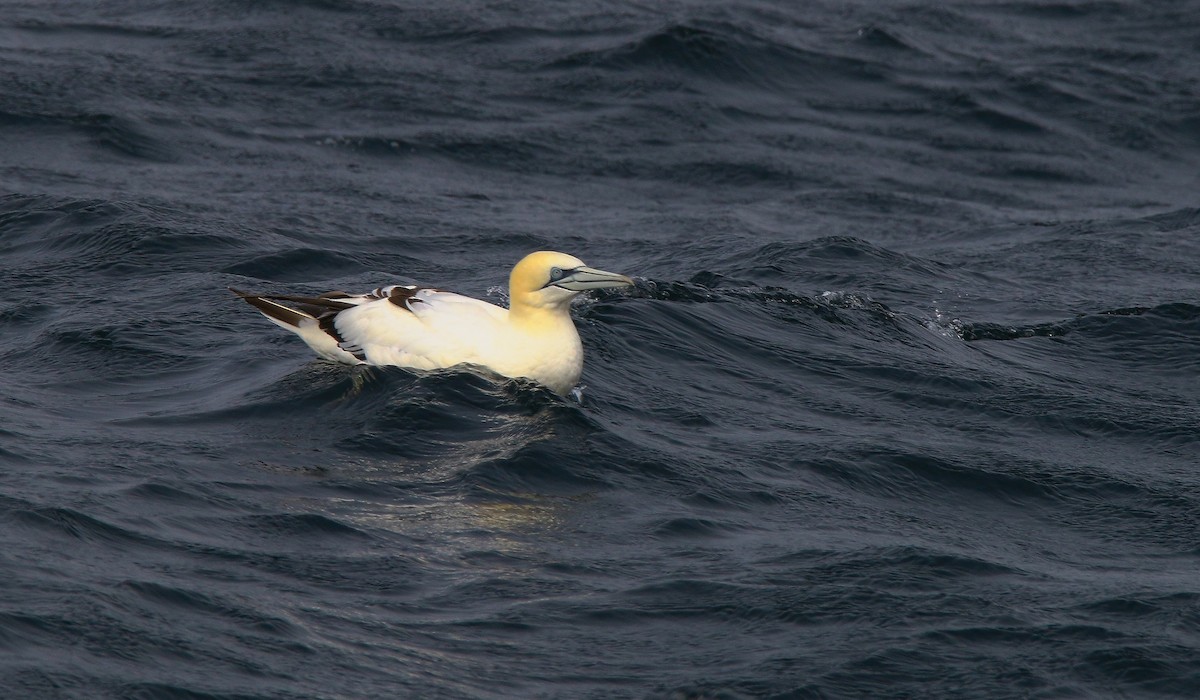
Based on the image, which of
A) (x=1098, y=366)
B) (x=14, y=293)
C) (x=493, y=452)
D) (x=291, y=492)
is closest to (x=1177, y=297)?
(x=1098, y=366)

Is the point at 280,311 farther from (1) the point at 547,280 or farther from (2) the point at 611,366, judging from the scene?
(2) the point at 611,366

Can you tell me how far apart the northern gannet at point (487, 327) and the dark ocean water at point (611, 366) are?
0.76 feet

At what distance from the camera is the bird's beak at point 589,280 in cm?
973

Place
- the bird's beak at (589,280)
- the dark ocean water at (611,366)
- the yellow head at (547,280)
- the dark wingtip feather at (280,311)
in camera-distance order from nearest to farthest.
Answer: the dark ocean water at (611,366), the bird's beak at (589,280), the yellow head at (547,280), the dark wingtip feather at (280,311)

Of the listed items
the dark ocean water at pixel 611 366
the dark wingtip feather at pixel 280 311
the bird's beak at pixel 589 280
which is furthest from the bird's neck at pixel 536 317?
the dark wingtip feather at pixel 280 311

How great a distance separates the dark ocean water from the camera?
285 inches

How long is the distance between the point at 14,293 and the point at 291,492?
4966mm

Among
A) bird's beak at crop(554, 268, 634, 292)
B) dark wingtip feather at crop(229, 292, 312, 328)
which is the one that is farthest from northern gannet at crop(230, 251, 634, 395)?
dark wingtip feather at crop(229, 292, 312, 328)

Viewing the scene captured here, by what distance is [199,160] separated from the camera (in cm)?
1650

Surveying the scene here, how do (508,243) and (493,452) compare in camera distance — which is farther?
(508,243)

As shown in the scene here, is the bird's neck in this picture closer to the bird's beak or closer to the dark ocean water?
the bird's beak

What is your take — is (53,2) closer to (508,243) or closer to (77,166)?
(77,166)

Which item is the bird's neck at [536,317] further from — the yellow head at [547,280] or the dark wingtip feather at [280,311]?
the dark wingtip feather at [280,311]

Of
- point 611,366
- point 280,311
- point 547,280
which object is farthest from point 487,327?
point 611,366
